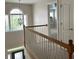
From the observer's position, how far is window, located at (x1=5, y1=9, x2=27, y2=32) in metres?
9.08

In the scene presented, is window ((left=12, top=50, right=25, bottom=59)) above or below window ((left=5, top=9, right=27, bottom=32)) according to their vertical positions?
below

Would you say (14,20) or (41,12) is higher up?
(41,12)

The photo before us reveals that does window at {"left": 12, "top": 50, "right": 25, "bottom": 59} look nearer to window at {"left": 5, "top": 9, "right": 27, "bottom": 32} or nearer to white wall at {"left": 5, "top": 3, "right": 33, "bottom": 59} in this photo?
white wall at {"left": 5, "top": 3, "right": 33, "bottom": 59}

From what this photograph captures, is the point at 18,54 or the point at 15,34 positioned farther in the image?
the point at 18,54

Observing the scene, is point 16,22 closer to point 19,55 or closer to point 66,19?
point 19,55

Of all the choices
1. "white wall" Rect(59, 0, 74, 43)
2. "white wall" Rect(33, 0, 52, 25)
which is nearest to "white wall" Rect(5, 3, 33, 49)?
"white wall" Rect(33, 0, 52, 25)

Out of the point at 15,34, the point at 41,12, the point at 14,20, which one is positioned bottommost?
the point at 15,34

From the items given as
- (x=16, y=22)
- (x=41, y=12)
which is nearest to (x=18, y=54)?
(x=16, y=22)

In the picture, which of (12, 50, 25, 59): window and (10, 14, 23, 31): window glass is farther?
(12, 50, 25, 59): window

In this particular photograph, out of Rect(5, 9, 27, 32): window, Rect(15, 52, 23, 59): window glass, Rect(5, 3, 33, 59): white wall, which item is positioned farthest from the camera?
Rect(15, 52, 23, 59): window glass

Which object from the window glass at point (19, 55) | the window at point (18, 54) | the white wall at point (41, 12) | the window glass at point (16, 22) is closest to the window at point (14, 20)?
the window glass at point (16, 22)

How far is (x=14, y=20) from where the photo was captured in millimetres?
9430

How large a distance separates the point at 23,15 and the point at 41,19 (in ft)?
6.14
